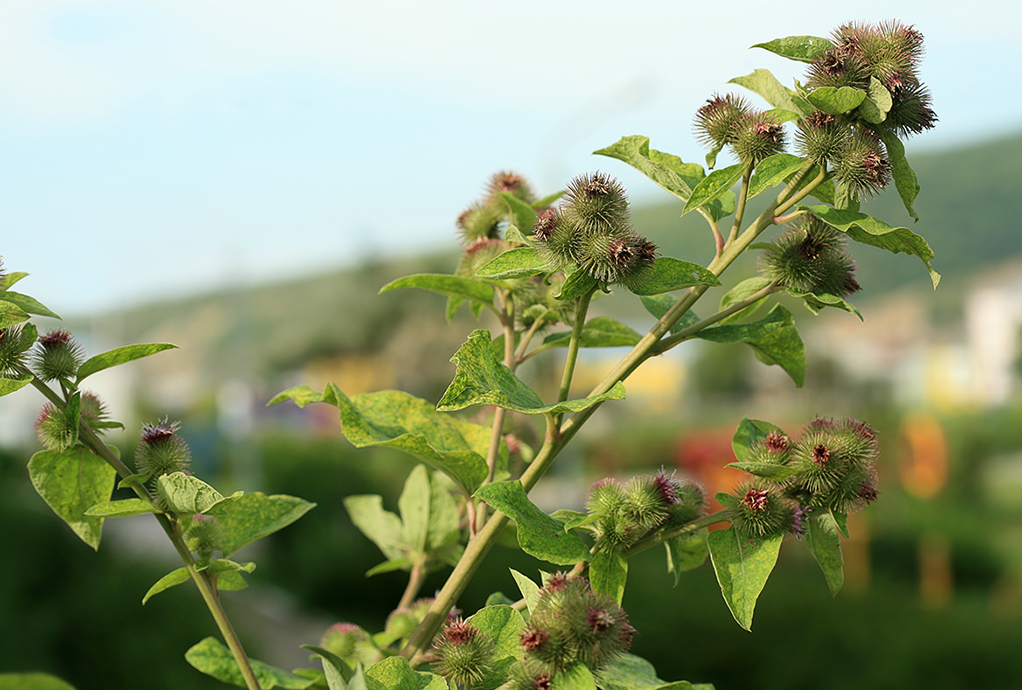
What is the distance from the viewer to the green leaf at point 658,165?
35.1 inches

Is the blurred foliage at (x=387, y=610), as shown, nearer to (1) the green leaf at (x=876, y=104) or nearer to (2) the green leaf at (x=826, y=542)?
(2) the green leaf at (x=826, y=542)

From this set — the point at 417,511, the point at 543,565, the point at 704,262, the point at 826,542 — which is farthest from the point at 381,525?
the point at 704,262

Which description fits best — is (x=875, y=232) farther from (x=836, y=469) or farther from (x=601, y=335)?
(x=601, y=335)

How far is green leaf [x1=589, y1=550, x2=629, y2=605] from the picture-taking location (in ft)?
2.80

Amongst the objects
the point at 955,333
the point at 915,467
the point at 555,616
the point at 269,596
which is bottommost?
the point at 955,333

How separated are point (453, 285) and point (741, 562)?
1.50 ft

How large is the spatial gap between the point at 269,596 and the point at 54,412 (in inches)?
519

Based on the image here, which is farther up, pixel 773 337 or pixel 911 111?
pixel 911 111

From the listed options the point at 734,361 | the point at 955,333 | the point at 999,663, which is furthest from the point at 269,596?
the point at 955,333

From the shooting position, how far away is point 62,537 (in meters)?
6.41

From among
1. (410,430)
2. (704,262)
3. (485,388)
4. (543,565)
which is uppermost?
(485,388)

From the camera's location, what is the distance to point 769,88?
867 millimetres

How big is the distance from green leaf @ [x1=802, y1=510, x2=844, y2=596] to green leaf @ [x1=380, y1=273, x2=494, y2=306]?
1.49ft

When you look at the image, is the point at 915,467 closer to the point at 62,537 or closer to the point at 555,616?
Answer: the point at 62,537
